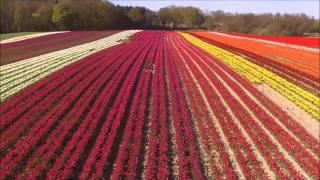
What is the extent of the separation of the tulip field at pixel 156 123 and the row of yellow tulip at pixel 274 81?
83 millimetres

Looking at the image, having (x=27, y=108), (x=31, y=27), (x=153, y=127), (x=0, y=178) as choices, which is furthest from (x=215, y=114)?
(x=31, y=27)

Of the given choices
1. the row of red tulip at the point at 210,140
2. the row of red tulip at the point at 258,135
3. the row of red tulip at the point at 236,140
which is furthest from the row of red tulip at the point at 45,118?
the row of red tulip at the point at 258,135

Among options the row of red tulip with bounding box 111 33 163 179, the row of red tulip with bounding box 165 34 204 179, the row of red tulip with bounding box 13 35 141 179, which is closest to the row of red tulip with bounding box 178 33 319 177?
the row of red tulip with bounding box 165 34 204 179

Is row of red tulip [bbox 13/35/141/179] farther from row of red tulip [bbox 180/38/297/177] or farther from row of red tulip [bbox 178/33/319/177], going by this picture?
row of red tulip [bbox 178/33/319/177]

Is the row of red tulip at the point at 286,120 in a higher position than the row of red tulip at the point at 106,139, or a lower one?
lower

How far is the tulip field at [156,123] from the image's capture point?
11977 mm

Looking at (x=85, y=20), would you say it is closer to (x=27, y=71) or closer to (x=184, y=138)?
(x=27, y=71)

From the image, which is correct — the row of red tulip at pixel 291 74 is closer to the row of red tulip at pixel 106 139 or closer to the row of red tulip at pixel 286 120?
the row of red tulip at pixel 286 120

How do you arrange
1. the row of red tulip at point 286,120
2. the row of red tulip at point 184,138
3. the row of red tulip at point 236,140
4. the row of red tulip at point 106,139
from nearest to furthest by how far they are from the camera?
the row of red tulip at point 106,139, the row of red tulip at point 184,138, the row of red tulip at point 236,140, the row of red tulip at point 286,120

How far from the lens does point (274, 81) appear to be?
24.4m

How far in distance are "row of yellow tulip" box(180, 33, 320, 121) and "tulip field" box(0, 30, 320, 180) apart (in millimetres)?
83

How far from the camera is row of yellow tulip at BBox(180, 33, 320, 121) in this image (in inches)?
753

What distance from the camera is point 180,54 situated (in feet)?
124

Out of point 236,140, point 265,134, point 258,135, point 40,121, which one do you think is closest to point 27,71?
point 40,121
